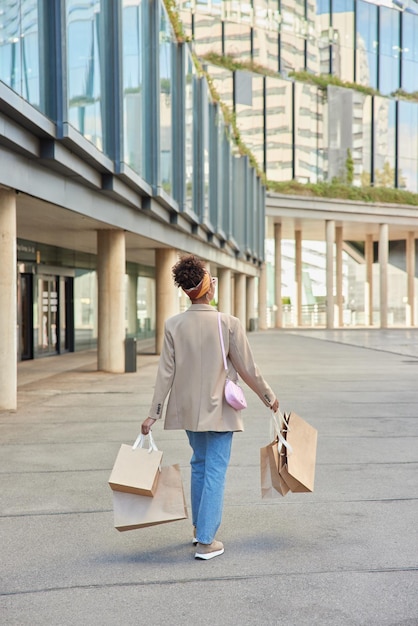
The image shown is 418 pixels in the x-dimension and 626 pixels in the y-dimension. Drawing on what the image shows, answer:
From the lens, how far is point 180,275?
487cm

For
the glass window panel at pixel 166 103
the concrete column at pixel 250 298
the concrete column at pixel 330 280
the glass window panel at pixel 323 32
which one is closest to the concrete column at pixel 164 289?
the glass window panel at pixel 166 103

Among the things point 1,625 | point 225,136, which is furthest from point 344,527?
point 225,136

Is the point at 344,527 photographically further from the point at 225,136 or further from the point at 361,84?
the point at 361,84

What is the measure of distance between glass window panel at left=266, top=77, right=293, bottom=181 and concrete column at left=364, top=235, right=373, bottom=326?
488 inches

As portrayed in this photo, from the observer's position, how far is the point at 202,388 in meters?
4.77

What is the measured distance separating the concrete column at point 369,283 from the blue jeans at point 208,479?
57.3 m

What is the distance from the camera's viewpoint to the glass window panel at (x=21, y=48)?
10.3 m

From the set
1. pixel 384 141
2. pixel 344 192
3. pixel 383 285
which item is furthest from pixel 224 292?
pixel 384 141

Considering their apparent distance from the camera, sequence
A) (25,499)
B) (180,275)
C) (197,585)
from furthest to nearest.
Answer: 1. (25,499)
2. (180,275)
3. (197,585)

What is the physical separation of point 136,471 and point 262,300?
164 ft

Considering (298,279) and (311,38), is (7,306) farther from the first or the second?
(311,38)

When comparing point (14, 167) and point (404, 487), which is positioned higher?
point (14, 167)

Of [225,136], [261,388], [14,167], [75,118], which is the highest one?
[225,136]

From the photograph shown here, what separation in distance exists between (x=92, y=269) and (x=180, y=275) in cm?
2586
